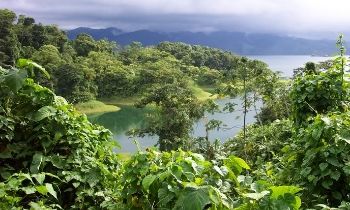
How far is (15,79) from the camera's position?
13.3 feet

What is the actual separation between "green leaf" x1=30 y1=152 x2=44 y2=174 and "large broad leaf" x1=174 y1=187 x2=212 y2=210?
197cm

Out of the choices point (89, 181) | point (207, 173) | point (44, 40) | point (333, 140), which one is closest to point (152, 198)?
point (207, 173)

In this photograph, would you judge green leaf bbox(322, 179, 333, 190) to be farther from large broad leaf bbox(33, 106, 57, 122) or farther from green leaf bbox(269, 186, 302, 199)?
large broad leaf bbox(33, 106, 57, 122)

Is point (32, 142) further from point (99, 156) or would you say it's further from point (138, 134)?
point (138, 134)

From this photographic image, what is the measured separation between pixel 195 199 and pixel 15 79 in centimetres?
252

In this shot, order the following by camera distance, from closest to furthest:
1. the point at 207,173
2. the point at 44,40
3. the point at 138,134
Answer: the point at 207,173
the point at 138,134
the point at 44,40

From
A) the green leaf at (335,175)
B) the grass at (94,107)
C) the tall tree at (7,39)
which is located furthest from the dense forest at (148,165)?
the grass at (94,107)

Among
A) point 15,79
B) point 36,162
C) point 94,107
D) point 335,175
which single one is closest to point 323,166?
point 335,175

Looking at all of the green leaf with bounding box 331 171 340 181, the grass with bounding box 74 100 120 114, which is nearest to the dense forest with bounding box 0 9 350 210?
the green leaf with bounding box 331 171 340 181

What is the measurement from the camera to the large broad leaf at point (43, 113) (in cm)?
406

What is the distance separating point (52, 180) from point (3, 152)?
0.54m

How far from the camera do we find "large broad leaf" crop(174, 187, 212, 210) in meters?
2.21

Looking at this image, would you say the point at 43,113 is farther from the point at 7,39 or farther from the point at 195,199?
the point at 7,39

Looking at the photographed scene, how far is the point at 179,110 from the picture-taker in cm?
2405
